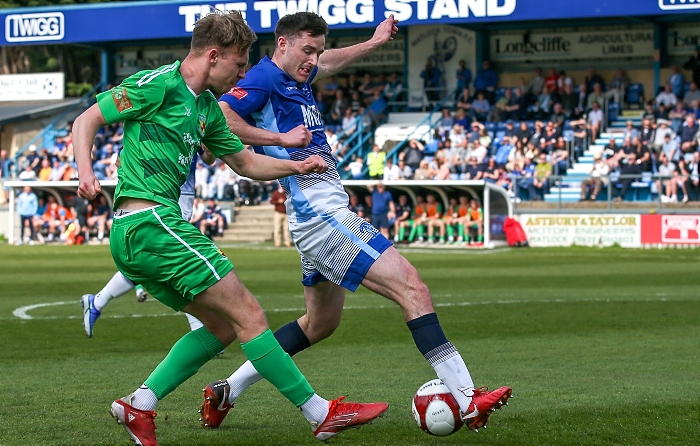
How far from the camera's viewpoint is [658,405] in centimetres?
650

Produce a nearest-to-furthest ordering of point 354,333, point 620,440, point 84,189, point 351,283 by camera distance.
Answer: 1. point 84,189
2. point 620,440
3. point 351,283
4. point 354,333

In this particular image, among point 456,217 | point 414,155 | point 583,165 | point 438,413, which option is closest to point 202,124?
point 438,413

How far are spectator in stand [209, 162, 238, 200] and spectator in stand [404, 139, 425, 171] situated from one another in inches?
222

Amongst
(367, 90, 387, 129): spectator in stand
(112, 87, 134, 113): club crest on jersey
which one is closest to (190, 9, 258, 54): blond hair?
A: (112, 87, 134, 113): club crest on jersey

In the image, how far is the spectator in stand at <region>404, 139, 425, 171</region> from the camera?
30.8 metres

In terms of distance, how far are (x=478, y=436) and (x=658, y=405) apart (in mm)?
1365

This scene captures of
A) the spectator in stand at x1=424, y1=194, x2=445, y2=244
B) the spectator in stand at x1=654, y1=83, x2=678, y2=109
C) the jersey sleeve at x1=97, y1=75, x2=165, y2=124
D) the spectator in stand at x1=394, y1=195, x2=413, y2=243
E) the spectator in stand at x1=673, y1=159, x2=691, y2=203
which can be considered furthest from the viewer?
the spectator in stand at x1=654, y1=83, x2=678, y2=109

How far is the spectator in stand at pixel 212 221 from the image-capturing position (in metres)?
31.6

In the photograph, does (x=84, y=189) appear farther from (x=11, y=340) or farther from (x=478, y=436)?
(x=11, y=340)

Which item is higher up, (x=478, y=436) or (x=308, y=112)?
(x=308, y=112)

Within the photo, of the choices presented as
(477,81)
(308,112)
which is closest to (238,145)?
(308,112)

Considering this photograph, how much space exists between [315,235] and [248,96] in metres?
0.91

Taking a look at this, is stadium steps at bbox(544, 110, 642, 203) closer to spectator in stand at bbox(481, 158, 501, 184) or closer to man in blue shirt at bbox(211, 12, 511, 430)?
spectator in stand at bbox(481, 158, 501, 184)

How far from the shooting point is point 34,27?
1481 inches
